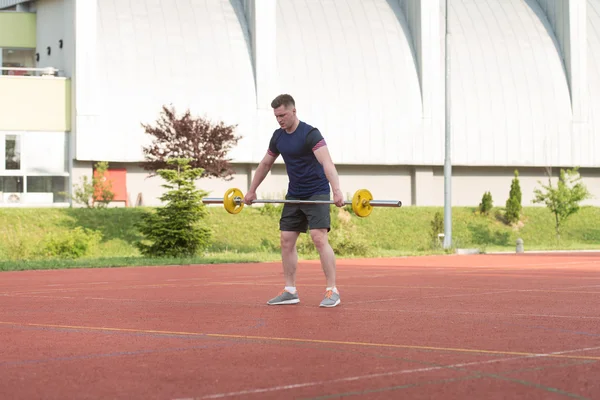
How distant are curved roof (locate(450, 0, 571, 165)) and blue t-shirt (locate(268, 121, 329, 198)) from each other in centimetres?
3983

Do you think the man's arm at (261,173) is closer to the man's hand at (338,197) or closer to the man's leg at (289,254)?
the man's leg at (289,254)

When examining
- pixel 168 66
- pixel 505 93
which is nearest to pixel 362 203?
pixel 168 66

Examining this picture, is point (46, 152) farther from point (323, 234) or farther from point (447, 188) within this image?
point (323, 234)

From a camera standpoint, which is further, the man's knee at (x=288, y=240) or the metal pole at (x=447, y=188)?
the metal pole at (x=447, y=188)

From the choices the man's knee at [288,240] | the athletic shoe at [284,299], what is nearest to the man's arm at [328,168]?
the man's knee at [288,240]

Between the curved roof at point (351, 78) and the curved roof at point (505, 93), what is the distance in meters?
2.72

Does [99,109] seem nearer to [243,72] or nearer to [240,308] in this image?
[243,72]

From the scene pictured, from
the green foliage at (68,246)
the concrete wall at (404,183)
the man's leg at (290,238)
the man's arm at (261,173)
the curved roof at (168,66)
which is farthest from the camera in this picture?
the concrete wall at (404,183)

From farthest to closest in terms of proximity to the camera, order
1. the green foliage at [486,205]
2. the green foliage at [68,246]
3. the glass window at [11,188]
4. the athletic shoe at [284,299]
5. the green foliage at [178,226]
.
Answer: the green foliage at [486,205] < the glass window at [11,188] < the green foliage at [68,246] < the green foliage at [178,226] < the athletic shoe at [284,299]

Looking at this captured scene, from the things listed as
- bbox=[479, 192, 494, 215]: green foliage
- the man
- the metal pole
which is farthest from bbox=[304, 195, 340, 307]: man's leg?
bbox=[479, 192, 494, 215]: green foliage

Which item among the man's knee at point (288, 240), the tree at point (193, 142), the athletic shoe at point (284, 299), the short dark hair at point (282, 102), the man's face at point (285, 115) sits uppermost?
the tree at point (193, 142)

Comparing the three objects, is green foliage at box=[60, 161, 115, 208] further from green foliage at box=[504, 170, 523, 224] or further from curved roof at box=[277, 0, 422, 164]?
green foliage at box=[504, 170, 523, 224]

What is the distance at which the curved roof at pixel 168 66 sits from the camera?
44.6 meters

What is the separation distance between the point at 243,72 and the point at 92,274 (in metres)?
27.7
